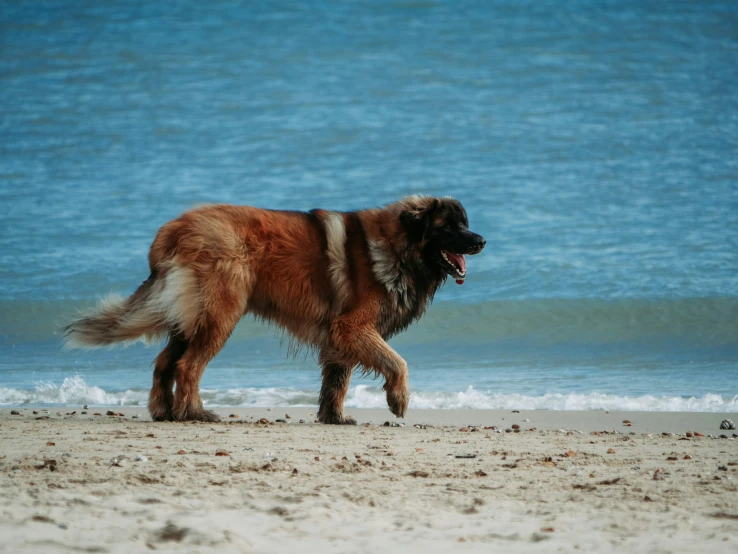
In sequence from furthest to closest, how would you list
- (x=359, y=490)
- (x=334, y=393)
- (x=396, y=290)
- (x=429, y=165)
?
1. (x=429, y=165)
2. (x=334, y=393)
3. (x=396, y=290)
4. (x=359, y=490)

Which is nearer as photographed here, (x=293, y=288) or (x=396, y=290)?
(x=293, y=288)

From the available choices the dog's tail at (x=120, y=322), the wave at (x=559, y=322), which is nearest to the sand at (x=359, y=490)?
the dog's tail at (x=120, y=322)

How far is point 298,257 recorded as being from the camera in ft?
19.8

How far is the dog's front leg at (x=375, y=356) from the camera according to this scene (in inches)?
235

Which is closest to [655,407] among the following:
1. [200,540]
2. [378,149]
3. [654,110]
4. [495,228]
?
[200,540]

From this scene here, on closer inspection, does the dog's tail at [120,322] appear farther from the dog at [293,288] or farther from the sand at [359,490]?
the sand at [359,490]

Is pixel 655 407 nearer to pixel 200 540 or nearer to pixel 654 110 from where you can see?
pixel 200 540

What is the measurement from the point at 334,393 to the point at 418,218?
1453 mm

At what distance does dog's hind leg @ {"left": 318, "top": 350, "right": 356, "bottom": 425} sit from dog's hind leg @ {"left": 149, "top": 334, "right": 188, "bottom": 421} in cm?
105

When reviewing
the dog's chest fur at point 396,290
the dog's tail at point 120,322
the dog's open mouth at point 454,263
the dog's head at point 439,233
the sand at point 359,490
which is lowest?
the sand at point 359,490

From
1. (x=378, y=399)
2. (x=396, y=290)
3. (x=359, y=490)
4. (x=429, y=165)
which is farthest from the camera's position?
(x=429, y=165)

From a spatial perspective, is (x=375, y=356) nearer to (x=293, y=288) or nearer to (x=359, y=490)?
(x=293, y=288)

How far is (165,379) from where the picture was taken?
609cm

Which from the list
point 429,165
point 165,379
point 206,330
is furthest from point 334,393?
point 429,165
